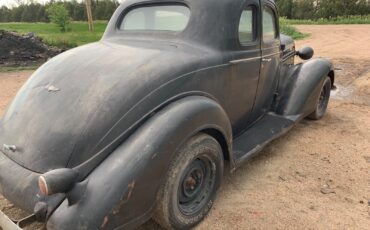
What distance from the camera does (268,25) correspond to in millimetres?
4250

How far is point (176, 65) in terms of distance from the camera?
9.72 ft

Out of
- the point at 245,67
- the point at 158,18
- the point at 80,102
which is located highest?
the point at 158,18

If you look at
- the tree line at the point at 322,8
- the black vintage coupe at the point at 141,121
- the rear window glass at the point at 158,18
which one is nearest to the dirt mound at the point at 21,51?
the rear window glass at the point at 158,18

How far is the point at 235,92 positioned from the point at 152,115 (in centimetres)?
118

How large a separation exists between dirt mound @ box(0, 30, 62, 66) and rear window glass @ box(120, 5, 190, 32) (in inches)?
317

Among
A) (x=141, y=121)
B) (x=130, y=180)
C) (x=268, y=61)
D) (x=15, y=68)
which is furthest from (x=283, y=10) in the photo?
(x=130, y=180)

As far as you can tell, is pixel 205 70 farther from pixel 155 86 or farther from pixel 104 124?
pixel 104 124

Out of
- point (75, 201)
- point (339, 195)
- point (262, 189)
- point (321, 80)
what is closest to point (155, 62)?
point (75, 201)

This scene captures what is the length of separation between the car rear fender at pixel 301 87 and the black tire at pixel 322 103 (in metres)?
0.35

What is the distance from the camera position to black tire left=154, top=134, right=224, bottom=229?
2.59m

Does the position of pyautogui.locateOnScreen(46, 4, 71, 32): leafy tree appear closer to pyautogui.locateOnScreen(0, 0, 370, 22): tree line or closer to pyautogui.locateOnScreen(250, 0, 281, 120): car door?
pyautogui.locateOnScreen(0, 0, 370, 22): tree line

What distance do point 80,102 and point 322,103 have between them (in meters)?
3.95

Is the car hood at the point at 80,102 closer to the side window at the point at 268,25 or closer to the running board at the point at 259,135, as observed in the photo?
the running board at the point at 259,135

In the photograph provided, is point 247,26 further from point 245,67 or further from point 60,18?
point 60,18
